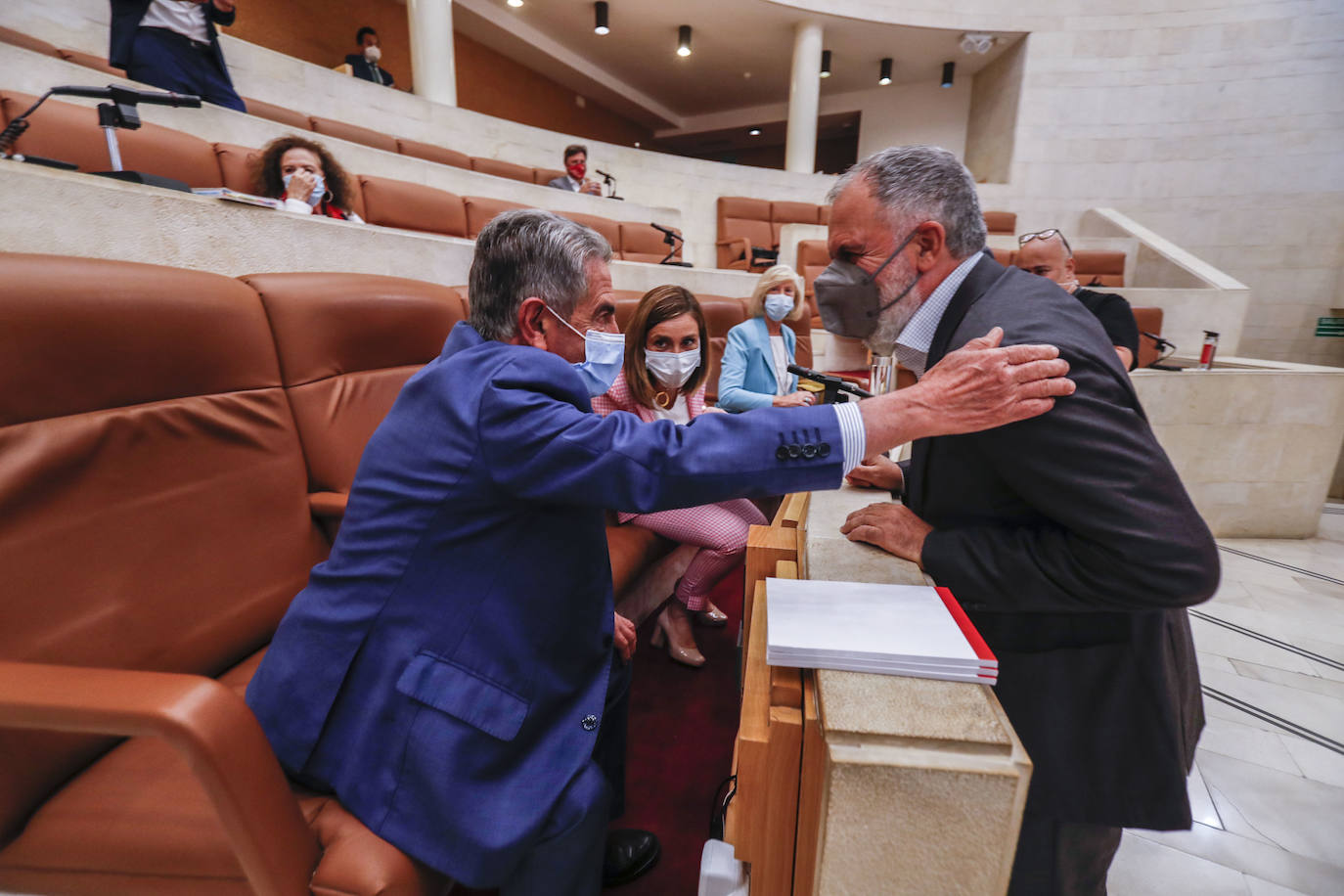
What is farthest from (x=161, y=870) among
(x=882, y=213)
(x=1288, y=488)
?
(x=1288, y=488)

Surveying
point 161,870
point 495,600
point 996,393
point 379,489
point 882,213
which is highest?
point 882,213

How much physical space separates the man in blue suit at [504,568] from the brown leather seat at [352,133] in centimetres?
484

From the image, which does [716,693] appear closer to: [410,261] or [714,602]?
[714,602]

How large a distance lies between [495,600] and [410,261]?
71.0 inches

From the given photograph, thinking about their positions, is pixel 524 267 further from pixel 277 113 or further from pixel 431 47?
pixel 431 47

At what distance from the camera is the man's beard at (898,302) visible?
87cm

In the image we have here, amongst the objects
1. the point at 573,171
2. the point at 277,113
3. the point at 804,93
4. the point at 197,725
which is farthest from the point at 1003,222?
the point at 197,725

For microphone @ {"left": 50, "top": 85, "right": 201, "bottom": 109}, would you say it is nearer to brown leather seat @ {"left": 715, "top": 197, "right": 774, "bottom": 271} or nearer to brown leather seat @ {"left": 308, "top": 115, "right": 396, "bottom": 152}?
brown leather seat @ {"left": 308, "top": 115, "right": 396, "bottom": 152}

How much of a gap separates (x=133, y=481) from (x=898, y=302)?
123 centimetres

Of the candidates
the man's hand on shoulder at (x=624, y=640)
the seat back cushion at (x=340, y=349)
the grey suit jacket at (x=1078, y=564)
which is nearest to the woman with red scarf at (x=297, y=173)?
the seat back cushion at (x=340, y=349)

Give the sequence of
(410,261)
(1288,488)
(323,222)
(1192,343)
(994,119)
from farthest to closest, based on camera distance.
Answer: (994,119)
(1192,343)
(1288,488)
(410,261)
(323,222)

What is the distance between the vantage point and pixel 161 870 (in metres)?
0.66

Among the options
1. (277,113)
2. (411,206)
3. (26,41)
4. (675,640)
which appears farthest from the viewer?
(277,113)

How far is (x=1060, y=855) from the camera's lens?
0.85m
